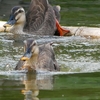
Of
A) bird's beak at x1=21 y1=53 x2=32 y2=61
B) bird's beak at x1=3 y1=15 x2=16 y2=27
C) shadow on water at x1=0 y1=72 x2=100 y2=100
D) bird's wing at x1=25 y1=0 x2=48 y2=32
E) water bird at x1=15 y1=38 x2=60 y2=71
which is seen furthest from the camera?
bird's wing at x1=25 y1=0 x2=48 y2=32

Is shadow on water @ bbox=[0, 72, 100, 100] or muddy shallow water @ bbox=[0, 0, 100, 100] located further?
muddy shallow water @ bbox=[0, 0, 100, 100]

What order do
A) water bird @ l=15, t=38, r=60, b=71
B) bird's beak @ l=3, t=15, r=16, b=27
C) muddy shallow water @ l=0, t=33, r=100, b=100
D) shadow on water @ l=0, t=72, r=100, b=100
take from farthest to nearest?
bird's beak @ l=3, t=15, r=16, b=27
water bird @ l=15, t=38, r=60, b=71
muddy shallow water @ l=0, t=33, r=100, b=100
shadow on water @ l=0, t=72, r=100, b=100

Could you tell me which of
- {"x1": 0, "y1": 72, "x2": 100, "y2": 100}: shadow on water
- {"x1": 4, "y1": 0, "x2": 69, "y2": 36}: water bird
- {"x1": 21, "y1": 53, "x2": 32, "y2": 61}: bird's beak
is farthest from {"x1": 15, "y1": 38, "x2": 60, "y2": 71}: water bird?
{"x1": 4, "y1": 0, "x2": 69, "y2": 36}: water bird

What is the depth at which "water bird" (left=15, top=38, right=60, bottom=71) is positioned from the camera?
1188 cm

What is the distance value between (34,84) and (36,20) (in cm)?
714

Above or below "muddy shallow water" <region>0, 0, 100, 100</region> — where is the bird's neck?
below

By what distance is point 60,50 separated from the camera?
14.3 metres

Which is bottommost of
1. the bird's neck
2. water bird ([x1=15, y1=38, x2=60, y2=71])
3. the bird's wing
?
the bird's neck

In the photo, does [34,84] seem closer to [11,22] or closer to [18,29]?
[11,22]

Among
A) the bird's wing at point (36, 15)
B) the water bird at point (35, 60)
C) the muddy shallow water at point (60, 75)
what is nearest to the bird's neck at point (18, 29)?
the bird's wing at point (36, 15)

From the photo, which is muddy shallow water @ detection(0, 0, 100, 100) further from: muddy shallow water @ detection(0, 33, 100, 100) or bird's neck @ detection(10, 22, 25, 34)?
bird's neck @ detection(10, 22, 25, 34)

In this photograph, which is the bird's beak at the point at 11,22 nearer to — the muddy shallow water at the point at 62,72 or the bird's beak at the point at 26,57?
the muddy shallow water at the point at 62,72

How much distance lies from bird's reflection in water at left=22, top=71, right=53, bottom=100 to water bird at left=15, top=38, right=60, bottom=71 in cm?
26

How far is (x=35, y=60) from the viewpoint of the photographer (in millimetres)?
12156
